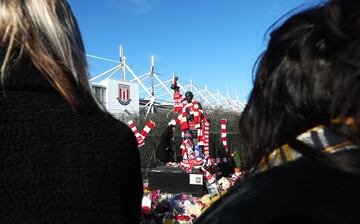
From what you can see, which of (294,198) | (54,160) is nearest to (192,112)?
(54,160)

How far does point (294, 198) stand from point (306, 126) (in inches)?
8.6

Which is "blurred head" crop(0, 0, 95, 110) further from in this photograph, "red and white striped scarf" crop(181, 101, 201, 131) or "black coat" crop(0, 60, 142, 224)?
"red and white striped scarf" crop(181, 101, 201, 131)

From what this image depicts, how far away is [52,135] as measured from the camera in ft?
3.36

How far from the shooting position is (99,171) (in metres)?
1.06

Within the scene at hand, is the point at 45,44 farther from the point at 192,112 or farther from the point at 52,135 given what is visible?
the point at 192,112

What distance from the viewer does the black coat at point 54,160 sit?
0.98 m

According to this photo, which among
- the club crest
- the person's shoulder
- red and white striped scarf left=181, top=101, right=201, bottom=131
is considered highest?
the club crest

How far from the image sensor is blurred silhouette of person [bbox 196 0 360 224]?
0.63 meters

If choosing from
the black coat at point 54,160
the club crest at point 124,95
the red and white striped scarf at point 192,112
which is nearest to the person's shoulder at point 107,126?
the black coat at point 54,160

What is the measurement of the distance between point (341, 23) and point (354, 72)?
0.09 metres

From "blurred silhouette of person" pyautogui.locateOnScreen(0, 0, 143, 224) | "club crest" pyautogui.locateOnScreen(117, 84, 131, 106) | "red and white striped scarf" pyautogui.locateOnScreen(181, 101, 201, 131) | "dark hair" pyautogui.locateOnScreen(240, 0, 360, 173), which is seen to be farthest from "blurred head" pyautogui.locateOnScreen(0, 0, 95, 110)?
"club crest" pyautogui.locateOnScreen(117, 84, 131, 106)

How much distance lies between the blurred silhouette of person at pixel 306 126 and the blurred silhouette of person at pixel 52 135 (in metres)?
0.38

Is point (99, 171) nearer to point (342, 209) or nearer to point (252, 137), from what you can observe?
point (252, 137)

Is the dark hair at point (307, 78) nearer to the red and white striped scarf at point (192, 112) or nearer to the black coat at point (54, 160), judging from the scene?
the black coat at point (54, 160)
